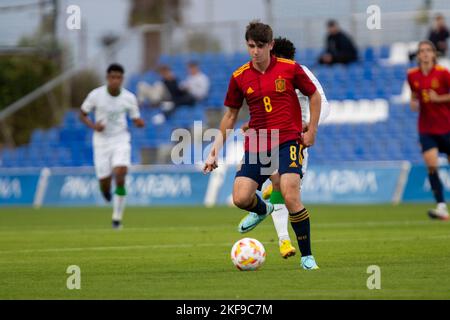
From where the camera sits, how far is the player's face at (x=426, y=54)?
18.3 meters

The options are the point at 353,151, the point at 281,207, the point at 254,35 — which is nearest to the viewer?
the point at 254,35

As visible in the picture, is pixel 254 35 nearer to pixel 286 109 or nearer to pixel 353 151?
pixel 286 109

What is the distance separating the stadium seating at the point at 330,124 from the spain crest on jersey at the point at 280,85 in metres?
17.5

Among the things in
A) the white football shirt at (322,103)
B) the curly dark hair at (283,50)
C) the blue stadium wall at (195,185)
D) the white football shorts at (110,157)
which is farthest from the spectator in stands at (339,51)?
the curly dark hair at (283,50)

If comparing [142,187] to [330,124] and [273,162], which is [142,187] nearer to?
[330,124]

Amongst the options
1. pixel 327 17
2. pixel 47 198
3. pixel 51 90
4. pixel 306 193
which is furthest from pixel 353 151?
pixel 51 90

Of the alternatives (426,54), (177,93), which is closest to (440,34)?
(177,93)

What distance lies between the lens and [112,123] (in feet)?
63.3

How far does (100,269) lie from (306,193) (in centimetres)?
1544

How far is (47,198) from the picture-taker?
2922 centimetres

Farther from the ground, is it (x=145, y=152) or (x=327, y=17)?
(x=327, y=17)

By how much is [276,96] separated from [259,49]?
544 mm

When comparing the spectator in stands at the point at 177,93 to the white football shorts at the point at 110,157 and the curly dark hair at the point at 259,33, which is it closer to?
the white football shorts at the point at 110,157

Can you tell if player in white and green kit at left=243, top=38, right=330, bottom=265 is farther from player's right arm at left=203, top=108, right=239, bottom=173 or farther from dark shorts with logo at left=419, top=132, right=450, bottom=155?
dark shorts with logo at left=419, top=132, right=450, bottom=155
